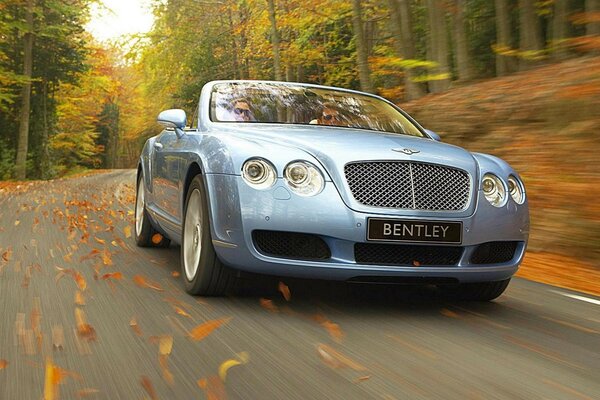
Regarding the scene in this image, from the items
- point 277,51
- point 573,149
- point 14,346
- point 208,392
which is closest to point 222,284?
point 14,346

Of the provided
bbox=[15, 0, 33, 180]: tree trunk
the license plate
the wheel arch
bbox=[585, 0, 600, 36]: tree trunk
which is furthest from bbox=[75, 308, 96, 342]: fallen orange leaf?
bbox=[15, 0, 33, 180]: tree trunk

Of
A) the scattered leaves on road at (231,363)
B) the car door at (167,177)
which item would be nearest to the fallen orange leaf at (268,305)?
the scattered leaves on road at (231,363)

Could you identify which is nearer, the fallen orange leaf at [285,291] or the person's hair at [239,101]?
the fallen orange leaf at [285,291]

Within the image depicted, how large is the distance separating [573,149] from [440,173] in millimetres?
4883

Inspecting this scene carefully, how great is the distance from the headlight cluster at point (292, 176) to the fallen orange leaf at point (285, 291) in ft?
2.74

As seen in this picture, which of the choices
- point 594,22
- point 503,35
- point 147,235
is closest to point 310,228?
point 147,235

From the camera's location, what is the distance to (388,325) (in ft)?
13.2

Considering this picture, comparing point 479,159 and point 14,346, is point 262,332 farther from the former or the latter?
point 479,159

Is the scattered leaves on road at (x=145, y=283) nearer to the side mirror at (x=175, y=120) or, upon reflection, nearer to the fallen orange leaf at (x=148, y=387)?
the side mirror at (x=175, y=120)

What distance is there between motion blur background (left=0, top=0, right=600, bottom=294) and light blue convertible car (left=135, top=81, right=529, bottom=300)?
184cm

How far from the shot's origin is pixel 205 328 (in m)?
3.81

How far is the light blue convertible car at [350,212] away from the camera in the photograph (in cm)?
415

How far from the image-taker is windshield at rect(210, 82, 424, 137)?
5.54 meters

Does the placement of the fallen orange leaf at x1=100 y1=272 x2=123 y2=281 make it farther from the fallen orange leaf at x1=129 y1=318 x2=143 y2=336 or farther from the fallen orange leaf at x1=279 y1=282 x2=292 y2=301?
the fallen orange leaf at x1=129 y1=318 x2=143 y2=336
